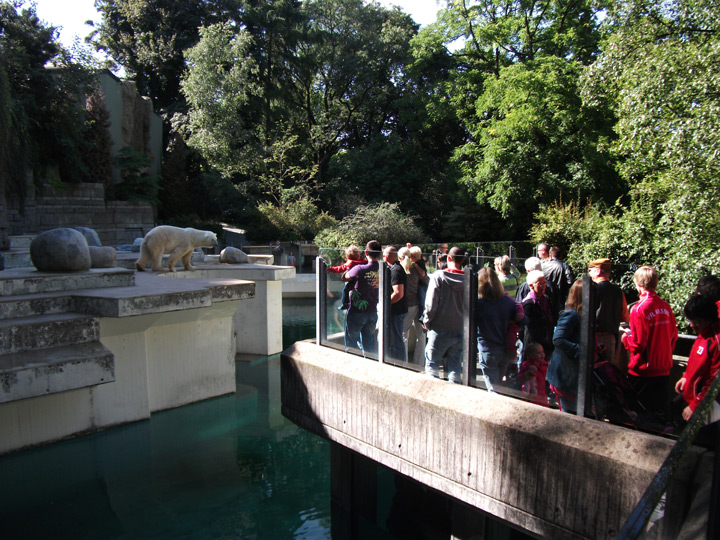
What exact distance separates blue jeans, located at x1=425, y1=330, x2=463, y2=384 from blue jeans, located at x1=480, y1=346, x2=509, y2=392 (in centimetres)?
31

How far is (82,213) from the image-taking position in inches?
843

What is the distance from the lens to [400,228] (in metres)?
22.9

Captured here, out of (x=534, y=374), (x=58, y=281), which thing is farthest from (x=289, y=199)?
(x=534, y=374)

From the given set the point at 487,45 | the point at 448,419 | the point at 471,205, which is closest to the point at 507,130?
the point at 471,205

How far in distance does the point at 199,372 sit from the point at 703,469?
7171mm

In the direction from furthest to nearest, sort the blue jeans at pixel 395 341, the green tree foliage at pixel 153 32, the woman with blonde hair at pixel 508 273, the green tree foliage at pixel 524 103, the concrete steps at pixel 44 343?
the green tree foliage at pixel 153 32
the green tree foliage at pixel 524 103
the woman with blonde hair at pixel 508 273
the blue jeans at pixel 395 341
the concrete steps at pixel 44 343

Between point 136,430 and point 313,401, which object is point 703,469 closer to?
point 313,401

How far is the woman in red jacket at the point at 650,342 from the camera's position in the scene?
410cm

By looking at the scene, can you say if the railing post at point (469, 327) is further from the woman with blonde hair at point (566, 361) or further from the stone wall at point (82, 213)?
the stone wall at point (82, 213)

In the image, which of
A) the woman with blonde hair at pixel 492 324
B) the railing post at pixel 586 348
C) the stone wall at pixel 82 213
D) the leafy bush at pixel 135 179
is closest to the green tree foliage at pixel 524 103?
the leafy bush at pixel 135 179

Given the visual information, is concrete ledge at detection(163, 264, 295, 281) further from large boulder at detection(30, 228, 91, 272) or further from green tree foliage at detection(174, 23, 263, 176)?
green tree foliage at detection(174, 23, 263, 176)

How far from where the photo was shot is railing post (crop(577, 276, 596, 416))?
364 centimetres

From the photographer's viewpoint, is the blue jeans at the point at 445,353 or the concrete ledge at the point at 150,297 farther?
the concrete ledge at the point at 150,297

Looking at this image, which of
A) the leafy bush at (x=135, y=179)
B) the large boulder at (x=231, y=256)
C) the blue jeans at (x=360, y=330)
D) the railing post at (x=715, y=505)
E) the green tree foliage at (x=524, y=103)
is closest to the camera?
the railing post at (x=715, y=505)
